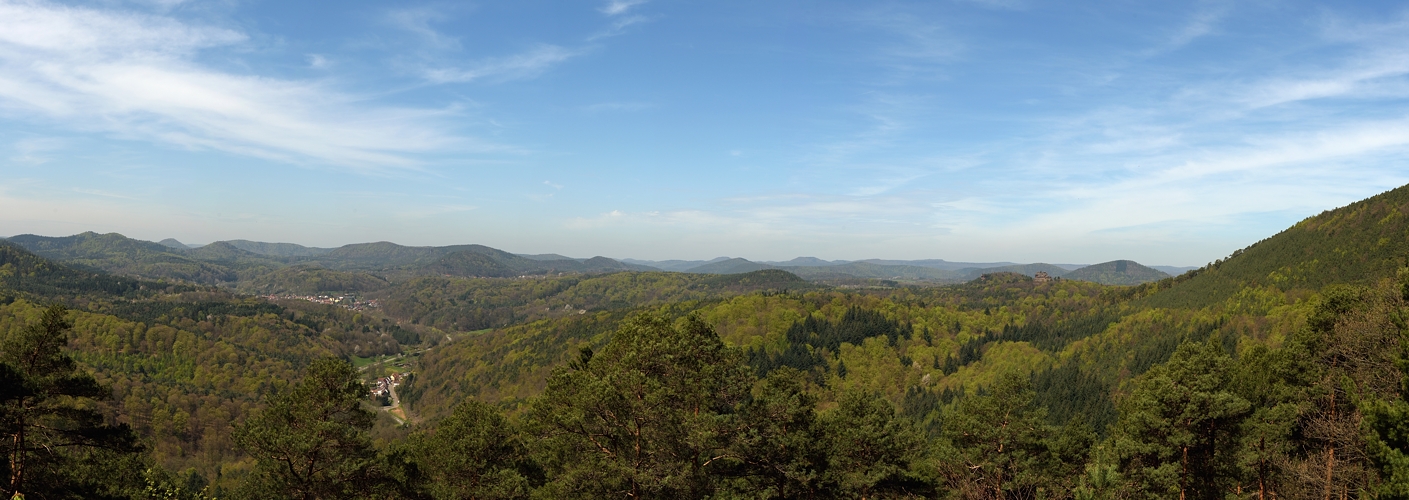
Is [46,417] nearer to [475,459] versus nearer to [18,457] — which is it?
[18,457]

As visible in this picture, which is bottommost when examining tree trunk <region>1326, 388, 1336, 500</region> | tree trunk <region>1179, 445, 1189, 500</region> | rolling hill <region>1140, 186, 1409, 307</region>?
tree trunk <region>1179, 445, 1189, 500</region>

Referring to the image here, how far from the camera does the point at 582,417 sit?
23109 millimetres

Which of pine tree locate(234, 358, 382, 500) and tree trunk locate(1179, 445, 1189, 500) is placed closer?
pine tree locate(234, 358, 382, 500)

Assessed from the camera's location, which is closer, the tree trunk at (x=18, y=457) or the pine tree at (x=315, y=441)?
the tree trunk at (x=18, y=457)

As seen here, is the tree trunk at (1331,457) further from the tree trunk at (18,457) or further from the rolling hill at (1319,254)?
the rolling hill at (1319,254)

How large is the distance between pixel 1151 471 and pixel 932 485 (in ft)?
34.8

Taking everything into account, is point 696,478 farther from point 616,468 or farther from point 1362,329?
point 1362,329

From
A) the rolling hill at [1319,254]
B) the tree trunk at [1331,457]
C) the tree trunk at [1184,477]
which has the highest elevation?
the rolling hill at [1319,254]

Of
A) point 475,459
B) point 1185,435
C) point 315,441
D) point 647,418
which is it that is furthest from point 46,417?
point 1185,435

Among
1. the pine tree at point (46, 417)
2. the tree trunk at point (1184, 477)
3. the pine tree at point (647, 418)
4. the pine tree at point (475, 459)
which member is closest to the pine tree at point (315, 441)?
the pine tree at point (475, 459)

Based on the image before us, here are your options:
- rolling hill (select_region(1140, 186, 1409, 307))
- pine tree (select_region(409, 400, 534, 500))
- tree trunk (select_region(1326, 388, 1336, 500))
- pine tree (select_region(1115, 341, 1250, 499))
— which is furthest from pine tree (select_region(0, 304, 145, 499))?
rolling hill (select_region(1140, 186, 1409, 307))

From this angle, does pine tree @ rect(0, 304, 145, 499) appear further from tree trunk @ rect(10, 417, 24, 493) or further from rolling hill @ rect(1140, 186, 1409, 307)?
rolling hill @ rect(1140, 186, 1409, 307)

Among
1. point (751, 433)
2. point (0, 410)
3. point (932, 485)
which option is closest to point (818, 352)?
point (932, 485)

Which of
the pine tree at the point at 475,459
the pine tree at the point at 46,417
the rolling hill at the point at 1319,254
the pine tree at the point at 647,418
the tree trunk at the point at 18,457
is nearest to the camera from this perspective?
the tree trunk at the point at 18,457
